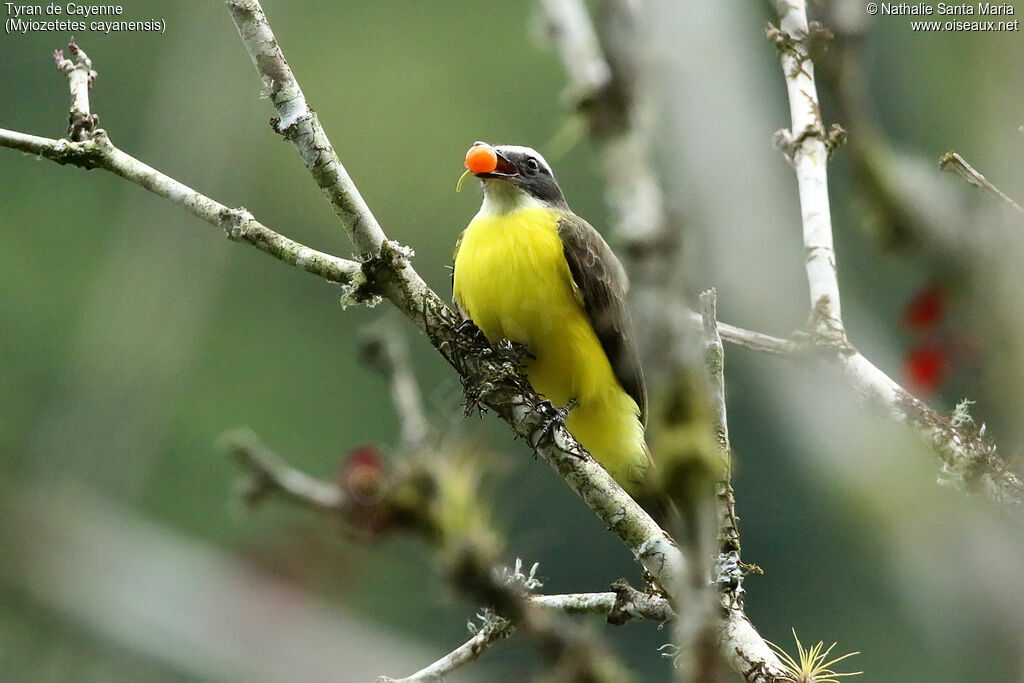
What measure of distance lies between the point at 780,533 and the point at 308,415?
10.7 metres

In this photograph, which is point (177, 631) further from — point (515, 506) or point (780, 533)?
point (780, 533)

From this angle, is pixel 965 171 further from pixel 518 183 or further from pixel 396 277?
pixel 518 183

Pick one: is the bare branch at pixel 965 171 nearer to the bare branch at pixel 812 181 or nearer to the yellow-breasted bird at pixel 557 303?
the bare branch at pixel 812 181

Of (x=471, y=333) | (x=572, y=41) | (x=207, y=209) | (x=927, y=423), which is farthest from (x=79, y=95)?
(x=927, y=423)

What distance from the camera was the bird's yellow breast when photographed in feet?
20.9

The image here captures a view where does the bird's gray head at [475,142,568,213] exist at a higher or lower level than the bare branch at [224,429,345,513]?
higher

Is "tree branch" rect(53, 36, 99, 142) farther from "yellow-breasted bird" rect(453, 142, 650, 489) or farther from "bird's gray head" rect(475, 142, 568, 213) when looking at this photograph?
"bird's gray head" rect(475, 142, 568, 213)

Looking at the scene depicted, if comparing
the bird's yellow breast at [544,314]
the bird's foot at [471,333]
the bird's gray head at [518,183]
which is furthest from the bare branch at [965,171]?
the bird's gray head at [518,183]

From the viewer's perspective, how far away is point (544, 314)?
21.3ft

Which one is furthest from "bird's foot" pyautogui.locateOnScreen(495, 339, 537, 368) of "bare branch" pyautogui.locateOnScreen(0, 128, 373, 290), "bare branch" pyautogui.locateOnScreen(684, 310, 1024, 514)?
"bare branch" pyautogui.locateOnScreen(684, 310, 1024, 514)

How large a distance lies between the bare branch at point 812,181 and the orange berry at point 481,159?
231cm

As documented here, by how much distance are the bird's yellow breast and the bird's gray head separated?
0.11 metres

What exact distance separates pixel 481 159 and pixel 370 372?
14.7 m

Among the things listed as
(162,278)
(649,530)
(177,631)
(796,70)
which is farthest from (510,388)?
(162,278)
